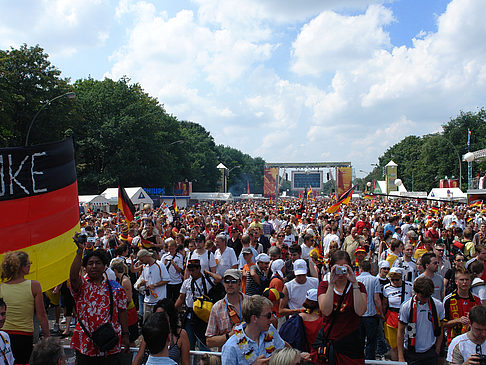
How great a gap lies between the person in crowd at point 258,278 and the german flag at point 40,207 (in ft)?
8.25

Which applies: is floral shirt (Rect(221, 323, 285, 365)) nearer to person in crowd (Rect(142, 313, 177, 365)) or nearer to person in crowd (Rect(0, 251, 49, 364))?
Result: person in crowd (Rect(142, 313, 177, 365))

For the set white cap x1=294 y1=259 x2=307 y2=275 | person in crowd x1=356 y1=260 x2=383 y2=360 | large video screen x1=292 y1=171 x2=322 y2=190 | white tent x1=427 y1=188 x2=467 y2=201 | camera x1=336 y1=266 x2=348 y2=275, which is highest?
large video screen x1=292 y1=171 x2=322 y2=190

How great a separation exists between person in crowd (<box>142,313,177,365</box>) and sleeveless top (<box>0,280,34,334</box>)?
1598 millimetres

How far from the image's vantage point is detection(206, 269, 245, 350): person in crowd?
14.5ft

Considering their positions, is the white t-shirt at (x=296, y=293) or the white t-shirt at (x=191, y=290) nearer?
the white t-shirt at (x=296, y=293)

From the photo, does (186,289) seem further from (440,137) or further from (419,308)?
(440,137)

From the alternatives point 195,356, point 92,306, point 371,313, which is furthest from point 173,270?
point 92,306

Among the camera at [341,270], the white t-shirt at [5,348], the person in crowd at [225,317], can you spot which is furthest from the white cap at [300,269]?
the white t-shirt at [5,348]

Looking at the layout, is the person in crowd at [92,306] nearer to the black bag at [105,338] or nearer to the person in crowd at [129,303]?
the black bag at [105,338]

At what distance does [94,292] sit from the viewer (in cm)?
428

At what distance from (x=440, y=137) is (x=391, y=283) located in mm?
75221

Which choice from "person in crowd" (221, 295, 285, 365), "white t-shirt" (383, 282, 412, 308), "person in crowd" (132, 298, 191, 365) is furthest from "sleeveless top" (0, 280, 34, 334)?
"white t-shirt" (383, 282, 412, 308)

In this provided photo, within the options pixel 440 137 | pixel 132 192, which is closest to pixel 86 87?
pixel 132 192

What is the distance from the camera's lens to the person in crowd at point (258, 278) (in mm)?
6695
